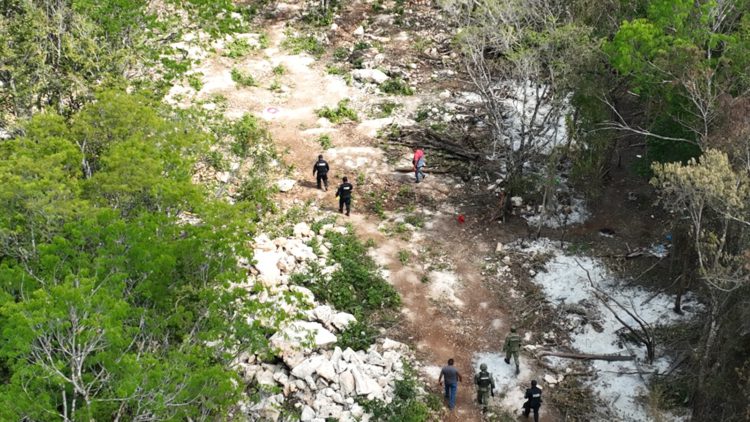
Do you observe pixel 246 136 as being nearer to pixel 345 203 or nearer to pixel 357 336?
pixel 345 203

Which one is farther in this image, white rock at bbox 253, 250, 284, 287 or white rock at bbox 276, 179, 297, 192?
white rock at bbox 276, 179, 297, 192

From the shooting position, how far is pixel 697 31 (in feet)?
59.4

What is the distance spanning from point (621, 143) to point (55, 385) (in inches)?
850

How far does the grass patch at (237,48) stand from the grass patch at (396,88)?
24.0 feet

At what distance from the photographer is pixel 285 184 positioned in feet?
76.0

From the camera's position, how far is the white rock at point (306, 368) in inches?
607

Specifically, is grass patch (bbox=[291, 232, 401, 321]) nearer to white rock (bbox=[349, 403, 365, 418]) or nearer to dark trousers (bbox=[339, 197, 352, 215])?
dark trousers (bbox=[339, 197, 352, 215])

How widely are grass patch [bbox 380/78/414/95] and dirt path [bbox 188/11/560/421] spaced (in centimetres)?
60

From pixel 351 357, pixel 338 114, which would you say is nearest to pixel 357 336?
pixel 351 357

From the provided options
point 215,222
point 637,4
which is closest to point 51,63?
point 215,222

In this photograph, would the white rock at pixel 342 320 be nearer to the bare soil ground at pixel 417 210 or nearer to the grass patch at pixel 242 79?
the bare soil ground at pixel 417 210

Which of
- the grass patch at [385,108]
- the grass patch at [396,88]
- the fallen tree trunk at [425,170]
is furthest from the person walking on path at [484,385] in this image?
the grass patch at [396,88]

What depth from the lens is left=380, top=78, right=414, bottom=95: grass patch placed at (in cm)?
2919

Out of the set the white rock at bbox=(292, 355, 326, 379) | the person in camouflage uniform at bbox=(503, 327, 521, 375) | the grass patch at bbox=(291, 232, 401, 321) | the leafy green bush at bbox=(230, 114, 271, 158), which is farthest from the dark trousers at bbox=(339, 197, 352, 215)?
the person in camouflage uniform at bbox=(503, 327, 521, 375)
